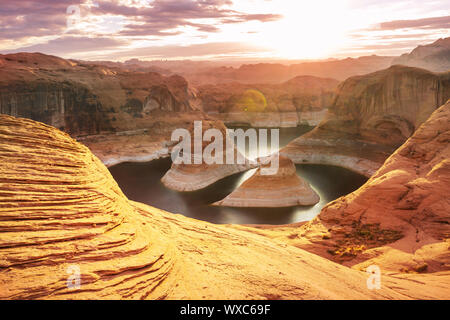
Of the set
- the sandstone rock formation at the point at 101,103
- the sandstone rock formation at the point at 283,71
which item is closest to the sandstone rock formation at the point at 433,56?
the sandstone rock formation at the point at 283,71

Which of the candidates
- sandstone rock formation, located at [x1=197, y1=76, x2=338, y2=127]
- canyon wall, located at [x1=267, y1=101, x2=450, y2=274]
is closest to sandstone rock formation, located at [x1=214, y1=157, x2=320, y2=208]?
canyon wall, located at [x1=267, y1=101, x2=450, y2=274]

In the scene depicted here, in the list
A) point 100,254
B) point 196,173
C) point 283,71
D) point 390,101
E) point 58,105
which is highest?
point 283,71

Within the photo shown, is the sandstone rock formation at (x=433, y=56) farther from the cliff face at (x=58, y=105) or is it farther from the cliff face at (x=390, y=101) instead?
the cliff face at (x=58, y=105)

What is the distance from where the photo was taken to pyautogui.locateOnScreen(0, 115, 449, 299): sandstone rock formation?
14.4 ft

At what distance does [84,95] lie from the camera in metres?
45.6

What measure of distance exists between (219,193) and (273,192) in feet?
17.4

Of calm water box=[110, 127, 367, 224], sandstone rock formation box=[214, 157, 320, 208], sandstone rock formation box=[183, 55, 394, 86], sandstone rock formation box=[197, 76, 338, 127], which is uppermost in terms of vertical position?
sandstone rock formation box=[183, 55, 394, 86]

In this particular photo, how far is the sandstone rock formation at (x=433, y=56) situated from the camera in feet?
340

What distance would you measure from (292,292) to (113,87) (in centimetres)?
4991

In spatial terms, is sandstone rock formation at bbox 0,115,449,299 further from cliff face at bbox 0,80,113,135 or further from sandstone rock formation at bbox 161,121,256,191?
cliff face at bbox 0,80,113,135

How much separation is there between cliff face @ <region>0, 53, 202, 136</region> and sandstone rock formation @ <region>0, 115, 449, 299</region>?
39.5m

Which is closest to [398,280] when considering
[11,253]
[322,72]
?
[11,253]

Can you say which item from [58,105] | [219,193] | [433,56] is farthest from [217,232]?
[433,56]

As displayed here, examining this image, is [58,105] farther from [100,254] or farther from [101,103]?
[100,254]
